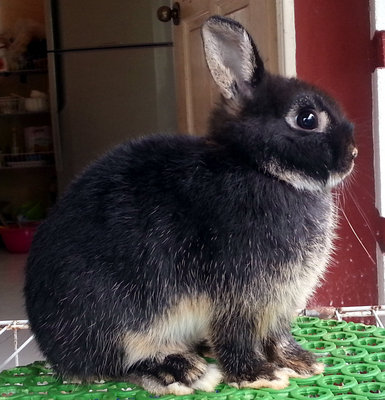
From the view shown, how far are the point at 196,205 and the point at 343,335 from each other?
17.3 inches

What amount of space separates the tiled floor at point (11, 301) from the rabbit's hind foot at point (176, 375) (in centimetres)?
83

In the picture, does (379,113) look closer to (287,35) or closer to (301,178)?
(287,35)

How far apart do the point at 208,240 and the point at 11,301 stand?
2282 mm

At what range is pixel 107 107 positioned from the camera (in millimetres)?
3818

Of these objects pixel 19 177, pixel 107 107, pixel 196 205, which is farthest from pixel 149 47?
pixel 196 205

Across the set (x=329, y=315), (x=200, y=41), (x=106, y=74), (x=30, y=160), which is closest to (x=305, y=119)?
Result: (x=329, y=315)

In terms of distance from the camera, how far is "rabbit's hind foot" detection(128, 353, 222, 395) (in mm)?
866

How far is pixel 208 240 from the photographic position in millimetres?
826

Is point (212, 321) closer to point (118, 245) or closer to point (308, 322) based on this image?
point (118, 245)

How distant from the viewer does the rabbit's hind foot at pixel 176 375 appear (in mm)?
866

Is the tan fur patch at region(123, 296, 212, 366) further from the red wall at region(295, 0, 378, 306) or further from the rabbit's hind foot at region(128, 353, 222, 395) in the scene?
the red wall at region(295, 0, 378, 306)

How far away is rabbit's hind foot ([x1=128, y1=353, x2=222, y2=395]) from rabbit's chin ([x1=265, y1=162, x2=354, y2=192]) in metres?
0.29

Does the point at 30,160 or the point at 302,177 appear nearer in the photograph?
the point at 302,177

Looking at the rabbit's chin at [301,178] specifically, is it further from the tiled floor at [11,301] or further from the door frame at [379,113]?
the tiled floor at [11,301]
